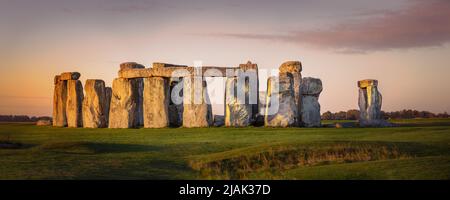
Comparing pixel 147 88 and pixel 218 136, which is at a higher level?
pixel 147 88

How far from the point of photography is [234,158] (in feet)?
65.6

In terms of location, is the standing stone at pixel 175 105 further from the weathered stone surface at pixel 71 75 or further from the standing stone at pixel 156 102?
the weathered stone surface at pixel 71 75

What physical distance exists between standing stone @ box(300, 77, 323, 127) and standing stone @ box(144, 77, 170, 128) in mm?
7503

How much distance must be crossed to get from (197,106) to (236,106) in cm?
209

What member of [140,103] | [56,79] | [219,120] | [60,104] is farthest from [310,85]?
[56,79]

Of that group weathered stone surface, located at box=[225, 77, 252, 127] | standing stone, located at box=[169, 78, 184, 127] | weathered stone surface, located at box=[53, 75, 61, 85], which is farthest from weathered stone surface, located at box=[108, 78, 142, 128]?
weathered stone surface, located at box=[53, 75, 61, 85]

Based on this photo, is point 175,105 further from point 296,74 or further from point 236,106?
point 296,74

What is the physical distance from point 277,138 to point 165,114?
9489 millimetres

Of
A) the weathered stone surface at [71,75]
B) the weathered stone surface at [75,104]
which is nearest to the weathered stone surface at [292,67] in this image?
the weathered stone surface at [75,104]

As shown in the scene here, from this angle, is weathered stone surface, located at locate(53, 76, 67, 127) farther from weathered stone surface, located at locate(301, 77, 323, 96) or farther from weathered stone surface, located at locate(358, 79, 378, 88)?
weathered stone surface, located at locate(358, 79, 378, 88)

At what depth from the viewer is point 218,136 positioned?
28.7m
